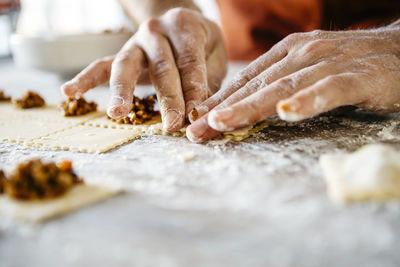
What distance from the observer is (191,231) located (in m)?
0.69

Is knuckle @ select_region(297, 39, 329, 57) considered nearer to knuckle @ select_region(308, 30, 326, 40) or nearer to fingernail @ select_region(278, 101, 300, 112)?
knuckle @ select_region(308, 30, 326, 40)

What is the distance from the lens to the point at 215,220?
72 cm

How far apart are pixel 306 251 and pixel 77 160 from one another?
0.73 m

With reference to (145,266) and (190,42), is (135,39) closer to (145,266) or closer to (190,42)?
(190,42)

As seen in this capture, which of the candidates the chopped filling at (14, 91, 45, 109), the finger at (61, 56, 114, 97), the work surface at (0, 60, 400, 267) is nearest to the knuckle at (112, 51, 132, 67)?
the finger at (61, 56, 114, 97)

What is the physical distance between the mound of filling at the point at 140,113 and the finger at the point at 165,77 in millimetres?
89

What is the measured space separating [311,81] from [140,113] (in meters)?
0.67

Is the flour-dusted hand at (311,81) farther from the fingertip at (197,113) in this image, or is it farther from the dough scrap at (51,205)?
the dough scrap at (51,205)

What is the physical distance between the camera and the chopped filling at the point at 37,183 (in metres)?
0.77

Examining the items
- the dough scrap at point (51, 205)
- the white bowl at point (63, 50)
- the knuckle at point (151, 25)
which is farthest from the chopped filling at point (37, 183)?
the white bowl at point (63, 50)

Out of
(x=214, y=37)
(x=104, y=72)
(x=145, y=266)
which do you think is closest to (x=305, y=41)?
(x=214, y=37)

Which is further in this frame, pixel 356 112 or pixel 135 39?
pixel 135 39

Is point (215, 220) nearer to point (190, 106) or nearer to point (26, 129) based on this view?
point (190, 106)

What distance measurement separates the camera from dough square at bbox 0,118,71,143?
1.35 meters
